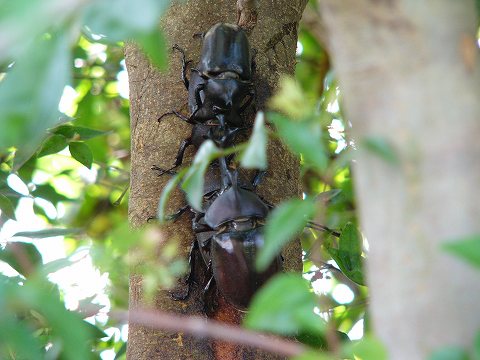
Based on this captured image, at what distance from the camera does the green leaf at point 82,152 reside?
1.89 metres

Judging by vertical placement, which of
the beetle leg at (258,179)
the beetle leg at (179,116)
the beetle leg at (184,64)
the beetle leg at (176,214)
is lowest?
the beetle leg at (176,214)

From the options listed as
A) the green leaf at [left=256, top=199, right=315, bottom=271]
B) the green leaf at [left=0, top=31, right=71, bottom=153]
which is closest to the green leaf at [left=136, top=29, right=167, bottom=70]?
the green leaf at [left=0, top=31, right=71, bottom=153]

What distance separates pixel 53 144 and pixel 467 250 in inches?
57.0

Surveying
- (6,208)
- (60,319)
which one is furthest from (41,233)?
(60,319)

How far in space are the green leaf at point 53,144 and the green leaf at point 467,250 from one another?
4.67ft

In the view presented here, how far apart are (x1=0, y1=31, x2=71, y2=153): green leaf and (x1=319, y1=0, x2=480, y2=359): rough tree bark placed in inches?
8.9

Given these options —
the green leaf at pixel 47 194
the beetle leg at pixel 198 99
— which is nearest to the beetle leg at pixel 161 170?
the beetle leg at pixel 198 99

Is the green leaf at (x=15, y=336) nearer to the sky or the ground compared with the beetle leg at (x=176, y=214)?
nearer to the sky

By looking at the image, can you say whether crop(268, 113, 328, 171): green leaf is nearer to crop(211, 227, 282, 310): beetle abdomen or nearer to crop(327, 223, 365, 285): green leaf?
crop(211, 227, 282, 310): beetle abdomen

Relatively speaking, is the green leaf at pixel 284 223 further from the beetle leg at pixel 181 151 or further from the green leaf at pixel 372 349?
the beetle leg at pixel 181 151

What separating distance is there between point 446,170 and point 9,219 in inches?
55.6

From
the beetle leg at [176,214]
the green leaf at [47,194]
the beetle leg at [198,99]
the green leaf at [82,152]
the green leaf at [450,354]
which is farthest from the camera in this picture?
the green leaf at [47,194]

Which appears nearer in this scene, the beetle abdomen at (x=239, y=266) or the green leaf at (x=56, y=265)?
the green leaf at (x=56, y=265)

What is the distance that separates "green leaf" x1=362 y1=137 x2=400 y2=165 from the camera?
58 centimetres
